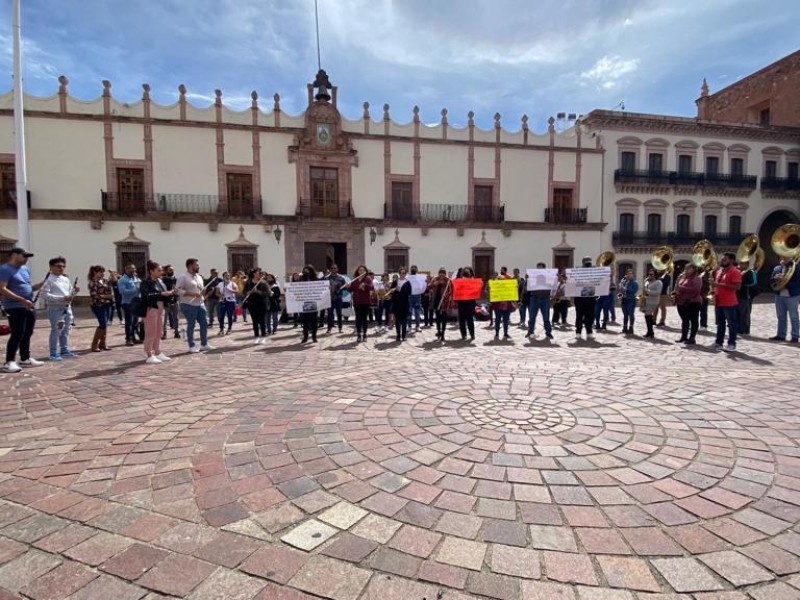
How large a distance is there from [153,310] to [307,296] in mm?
3026

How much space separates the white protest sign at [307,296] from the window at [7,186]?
18792mm

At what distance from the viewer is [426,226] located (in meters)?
24.4

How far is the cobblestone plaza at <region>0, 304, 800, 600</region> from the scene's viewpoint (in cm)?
206

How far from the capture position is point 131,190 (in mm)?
20922

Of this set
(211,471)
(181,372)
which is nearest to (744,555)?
(211,471)

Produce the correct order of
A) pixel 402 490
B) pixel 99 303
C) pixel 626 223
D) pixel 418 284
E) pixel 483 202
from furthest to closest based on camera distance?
pixel 626 223 < pixel 483 202 < pixel 418 284 < pixel 99 303 < pixel 402 490

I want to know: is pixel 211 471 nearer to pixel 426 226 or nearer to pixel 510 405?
pixel 510 405

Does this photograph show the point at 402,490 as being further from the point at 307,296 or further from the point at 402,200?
the point at 402,200

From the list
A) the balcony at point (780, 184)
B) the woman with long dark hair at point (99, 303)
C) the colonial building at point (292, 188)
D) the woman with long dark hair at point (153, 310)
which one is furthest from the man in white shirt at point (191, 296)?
the balcony at point (780, 184)

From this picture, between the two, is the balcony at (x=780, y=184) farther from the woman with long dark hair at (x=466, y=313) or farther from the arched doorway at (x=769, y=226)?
the woman with long dark hair at (x=466, y=313)

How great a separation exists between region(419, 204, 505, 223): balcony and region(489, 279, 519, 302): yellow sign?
49.5 ft

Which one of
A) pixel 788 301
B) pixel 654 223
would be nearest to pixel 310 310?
pixel 788 301

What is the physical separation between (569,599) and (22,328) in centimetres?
843

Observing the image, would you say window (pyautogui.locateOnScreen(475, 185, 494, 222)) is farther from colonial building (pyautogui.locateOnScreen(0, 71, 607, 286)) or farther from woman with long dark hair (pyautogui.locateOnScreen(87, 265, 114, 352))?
woman with long dark hair (pyautogui.locateOnScreen(87, 265, 114, 352))
